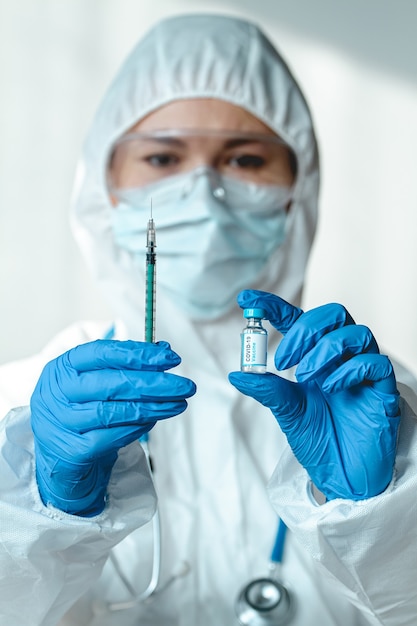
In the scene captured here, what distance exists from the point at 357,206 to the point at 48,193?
1113 millimetres

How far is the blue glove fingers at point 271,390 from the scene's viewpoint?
91 centimetres

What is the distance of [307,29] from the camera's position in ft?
7.82

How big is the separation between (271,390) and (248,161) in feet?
2.43

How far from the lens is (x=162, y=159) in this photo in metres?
1.47

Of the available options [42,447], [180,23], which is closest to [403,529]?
[42,447]

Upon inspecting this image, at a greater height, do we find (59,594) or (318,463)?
(318,463)

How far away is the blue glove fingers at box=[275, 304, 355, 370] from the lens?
947mm

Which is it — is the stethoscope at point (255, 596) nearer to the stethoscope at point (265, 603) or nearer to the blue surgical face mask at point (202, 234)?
the stethoscope at point (265, 603)

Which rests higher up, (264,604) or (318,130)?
(318,130)

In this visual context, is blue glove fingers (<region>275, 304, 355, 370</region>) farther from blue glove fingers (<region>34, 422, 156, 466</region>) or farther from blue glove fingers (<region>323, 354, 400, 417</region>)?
blue glove fingers (<region>34, 422, 156, 466</region>)

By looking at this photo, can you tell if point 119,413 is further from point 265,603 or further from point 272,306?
point 265,603

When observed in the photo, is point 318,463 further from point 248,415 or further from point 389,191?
point 389,191

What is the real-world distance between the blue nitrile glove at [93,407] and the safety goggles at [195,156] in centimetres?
64

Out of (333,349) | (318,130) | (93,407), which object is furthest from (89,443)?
(318,130)
